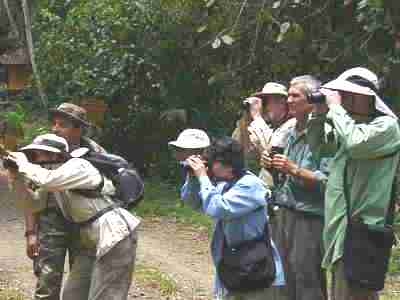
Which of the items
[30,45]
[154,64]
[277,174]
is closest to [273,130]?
[277,174]

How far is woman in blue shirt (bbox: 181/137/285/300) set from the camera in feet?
17.8

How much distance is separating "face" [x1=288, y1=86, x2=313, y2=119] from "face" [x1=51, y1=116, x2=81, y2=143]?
1496 millimetres

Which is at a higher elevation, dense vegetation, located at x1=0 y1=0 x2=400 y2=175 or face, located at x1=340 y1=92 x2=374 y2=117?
face, located at x1=340 y1=92 x2=374 y2=117

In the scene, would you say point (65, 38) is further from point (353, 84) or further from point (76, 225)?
point (353, 84)

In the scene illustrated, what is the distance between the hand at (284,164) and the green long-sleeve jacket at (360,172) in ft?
1.47

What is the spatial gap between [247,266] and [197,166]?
0.66m

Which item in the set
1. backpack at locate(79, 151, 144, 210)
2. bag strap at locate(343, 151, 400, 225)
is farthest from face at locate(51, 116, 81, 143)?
bag strap at locate(343, 151, 400, 225)

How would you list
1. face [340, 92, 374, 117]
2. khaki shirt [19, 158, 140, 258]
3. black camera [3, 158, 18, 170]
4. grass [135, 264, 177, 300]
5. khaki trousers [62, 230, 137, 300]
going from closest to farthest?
face [340, 92, 374, 117], khaki shirt [19, 158, 140, 258], black camera [3, 158, 18, 170], khaki trousers [62, 230, 137, 300], grass [135, 264, 177, 300]

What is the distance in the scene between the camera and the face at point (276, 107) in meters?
6.66

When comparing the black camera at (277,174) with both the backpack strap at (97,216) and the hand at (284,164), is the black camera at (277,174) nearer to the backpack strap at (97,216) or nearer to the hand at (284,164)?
the hand at (284,164)

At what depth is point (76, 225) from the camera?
6.29m

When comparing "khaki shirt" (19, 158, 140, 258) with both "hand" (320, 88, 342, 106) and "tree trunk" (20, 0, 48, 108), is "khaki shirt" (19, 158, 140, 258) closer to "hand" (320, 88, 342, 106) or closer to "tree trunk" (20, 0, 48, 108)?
"hand" (320, 88, 342, 106)

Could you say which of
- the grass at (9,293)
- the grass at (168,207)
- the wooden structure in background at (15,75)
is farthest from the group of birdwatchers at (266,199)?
the wooden structure in background at (15,75)

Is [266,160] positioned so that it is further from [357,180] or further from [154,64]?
[154,64]
